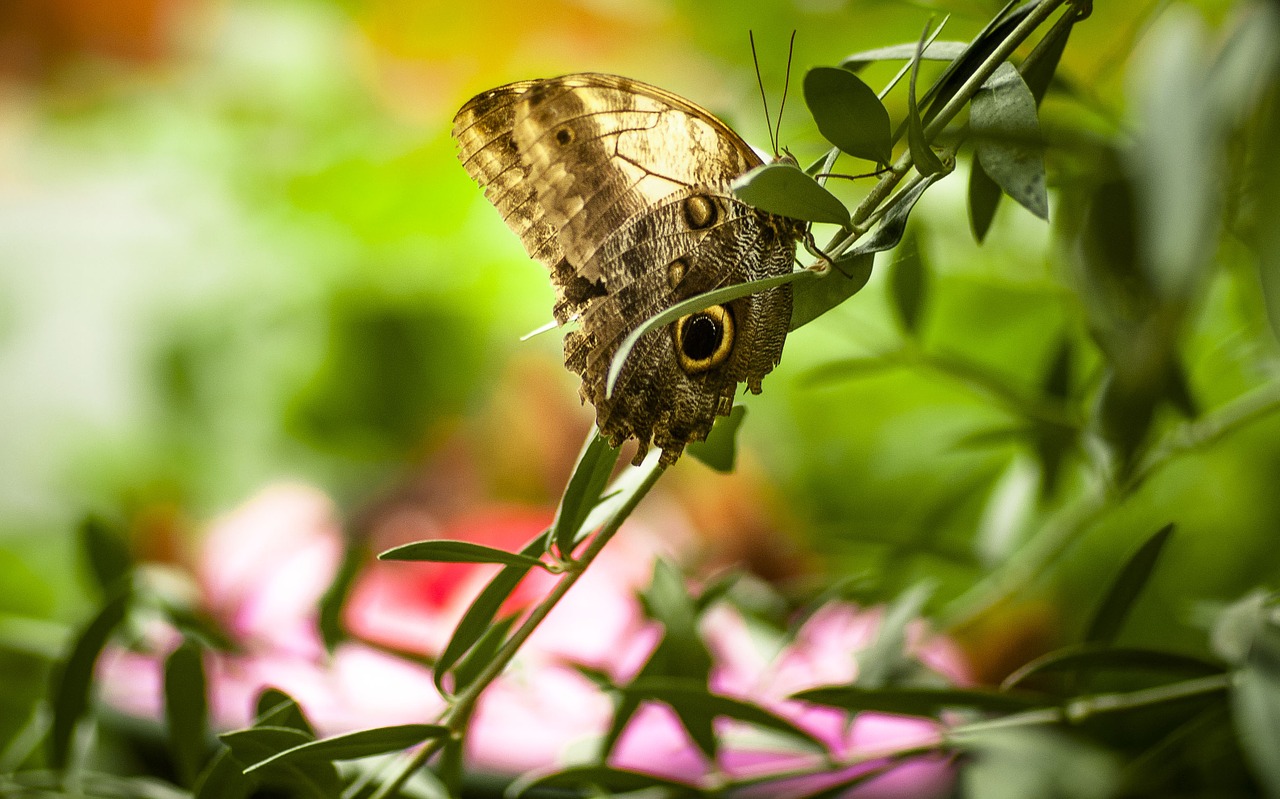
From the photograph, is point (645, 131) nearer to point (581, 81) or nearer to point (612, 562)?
point (581, 81)

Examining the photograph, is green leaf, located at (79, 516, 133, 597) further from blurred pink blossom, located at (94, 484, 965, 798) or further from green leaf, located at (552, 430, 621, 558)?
green leaf, located at (552, 430, 621, 558)

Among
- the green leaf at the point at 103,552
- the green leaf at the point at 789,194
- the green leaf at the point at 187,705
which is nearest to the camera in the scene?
the green leaf at the point at 789,194

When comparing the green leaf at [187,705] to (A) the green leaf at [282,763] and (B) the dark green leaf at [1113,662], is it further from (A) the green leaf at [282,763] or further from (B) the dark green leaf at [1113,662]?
(B) the dark green leaf at [1113,662]

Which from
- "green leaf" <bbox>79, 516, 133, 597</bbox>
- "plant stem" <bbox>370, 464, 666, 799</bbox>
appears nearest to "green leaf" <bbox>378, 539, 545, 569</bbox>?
"plant stem" <bbox>370, 464, 666, 799</bbox>

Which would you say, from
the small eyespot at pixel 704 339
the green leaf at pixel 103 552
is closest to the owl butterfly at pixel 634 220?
the small eyespot at pixel 704 339

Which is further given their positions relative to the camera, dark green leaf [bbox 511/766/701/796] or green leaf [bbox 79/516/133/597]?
green leaf [bbox 79/516/133/597]

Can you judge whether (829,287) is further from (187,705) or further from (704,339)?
(187,705)
